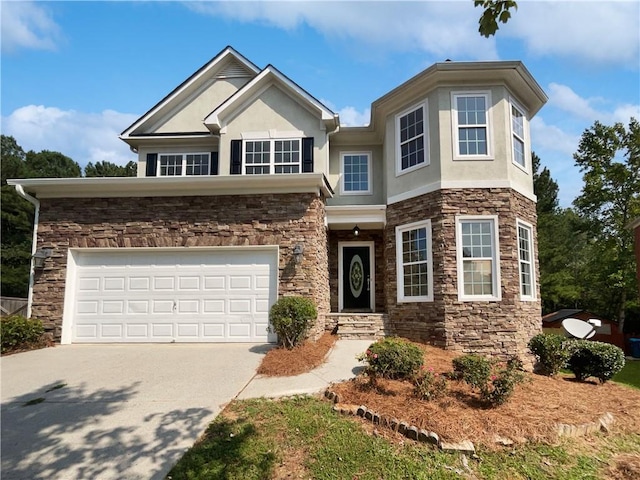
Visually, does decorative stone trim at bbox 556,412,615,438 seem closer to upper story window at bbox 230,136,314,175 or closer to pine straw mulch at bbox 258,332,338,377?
pine straw mulch at bbox 258,332,338,377

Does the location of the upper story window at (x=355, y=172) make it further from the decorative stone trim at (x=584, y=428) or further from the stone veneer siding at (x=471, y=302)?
the decorative stone trim at (x=584, y=428)

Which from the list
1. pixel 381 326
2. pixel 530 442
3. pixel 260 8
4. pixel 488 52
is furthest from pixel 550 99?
pixel 530 442

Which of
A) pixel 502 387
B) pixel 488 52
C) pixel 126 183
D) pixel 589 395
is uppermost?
pixel 488 52

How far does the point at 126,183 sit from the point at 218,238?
2745 mm

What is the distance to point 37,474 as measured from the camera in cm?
388

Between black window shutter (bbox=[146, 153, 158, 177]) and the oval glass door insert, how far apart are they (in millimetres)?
7553

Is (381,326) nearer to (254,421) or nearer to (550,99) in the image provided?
(254,421)

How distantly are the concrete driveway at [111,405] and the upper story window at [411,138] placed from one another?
6.30 m

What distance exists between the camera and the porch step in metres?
10.5

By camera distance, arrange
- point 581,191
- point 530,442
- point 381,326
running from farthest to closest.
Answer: point 581,191 → point 381,326 → point 530,442

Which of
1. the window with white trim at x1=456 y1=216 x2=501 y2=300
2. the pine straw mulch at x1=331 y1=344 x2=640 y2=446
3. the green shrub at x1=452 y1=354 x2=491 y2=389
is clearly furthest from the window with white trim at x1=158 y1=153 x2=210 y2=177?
the green shrub at x1=452 y1=354 x2=491 y2=389

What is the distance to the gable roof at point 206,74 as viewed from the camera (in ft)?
44.6

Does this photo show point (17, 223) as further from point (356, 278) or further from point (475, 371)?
point (475, 371)

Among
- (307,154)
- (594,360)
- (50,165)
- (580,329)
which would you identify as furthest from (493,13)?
(50,165)
